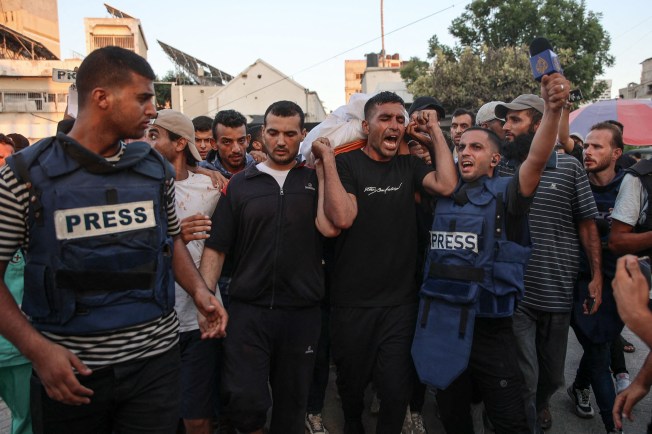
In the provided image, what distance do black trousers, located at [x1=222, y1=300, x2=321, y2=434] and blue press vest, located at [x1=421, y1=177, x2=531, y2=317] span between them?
83 centimetres

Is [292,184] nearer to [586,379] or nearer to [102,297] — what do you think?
[102,297]

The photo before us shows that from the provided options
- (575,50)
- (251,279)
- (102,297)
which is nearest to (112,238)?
(102,297)

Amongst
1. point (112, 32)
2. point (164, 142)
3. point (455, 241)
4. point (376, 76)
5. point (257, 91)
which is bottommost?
point (455, 241)

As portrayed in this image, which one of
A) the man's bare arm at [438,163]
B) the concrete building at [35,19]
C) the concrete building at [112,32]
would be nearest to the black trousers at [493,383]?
the man's bare arm at [438,163]

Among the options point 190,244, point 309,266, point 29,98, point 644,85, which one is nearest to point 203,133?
point 190,244

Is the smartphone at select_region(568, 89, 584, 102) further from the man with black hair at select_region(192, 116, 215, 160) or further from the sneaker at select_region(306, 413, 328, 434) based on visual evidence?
the man with black hair at select_region(192, 116, 215, 160)

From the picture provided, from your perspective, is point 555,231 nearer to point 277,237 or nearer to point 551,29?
point 277,237

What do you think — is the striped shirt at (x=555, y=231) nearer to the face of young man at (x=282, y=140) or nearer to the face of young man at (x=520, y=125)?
the face of young man at (x=520, y=125)

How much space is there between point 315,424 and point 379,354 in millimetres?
1075

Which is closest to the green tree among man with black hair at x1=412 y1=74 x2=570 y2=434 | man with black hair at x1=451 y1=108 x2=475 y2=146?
man with black hair at x1=451 y1=108 x2=475 y2=146

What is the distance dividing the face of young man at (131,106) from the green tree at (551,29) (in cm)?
2390

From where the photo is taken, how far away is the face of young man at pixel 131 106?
209 centimetres

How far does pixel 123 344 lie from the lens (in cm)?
206

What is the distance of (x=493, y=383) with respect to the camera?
2.88 meters
